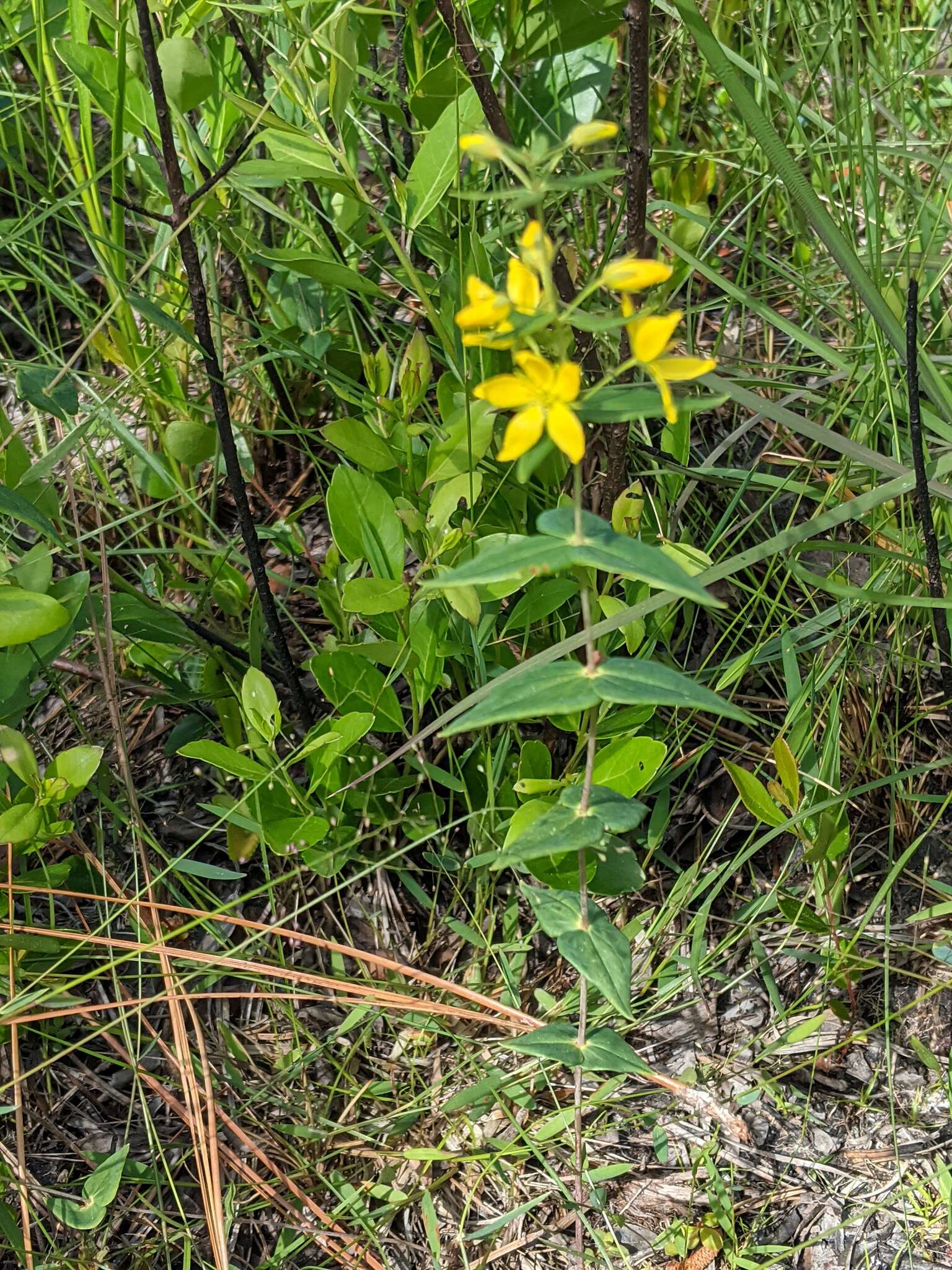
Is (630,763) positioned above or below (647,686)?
below

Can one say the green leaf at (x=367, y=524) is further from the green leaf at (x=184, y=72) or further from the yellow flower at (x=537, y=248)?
the yellow flower at (x=537, y=248)

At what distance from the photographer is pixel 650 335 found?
25.9 inches

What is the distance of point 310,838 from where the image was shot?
4.00 ft

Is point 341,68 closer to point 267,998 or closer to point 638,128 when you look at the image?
point 638,128

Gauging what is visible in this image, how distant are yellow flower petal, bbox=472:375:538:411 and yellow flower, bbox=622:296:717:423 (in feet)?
Answer: 0.23

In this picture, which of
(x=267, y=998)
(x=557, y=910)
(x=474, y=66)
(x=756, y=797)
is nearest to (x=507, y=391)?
(x=557, y=910)

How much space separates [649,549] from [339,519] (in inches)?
24.1

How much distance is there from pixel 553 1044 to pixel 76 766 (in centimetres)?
59

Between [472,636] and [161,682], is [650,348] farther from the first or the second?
[161,682]

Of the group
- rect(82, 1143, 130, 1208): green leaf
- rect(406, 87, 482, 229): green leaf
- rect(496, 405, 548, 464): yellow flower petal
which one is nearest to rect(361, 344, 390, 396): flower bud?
rect(406, 87, 482, 229): green leaf

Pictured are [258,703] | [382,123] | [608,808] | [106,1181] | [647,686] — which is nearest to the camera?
[647,686]

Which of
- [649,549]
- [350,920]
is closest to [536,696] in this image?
[649,549]

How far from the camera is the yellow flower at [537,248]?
2.13ft

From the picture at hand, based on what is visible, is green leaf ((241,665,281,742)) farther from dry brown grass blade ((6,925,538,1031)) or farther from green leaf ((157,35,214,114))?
green leaf ((157,35,214,114))
